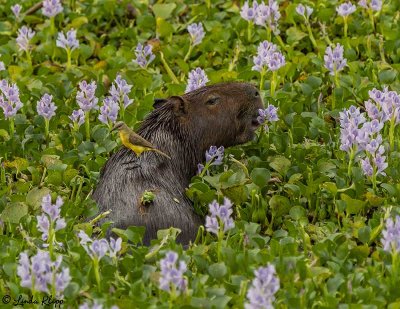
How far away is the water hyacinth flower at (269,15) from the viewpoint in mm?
11141

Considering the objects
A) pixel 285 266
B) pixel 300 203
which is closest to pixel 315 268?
pixel 285 266

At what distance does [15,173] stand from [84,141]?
0.62 meters

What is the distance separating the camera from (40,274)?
703 centimetres

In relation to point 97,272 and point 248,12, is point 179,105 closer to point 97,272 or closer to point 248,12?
point 97,272

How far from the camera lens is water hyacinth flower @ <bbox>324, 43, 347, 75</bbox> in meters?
10.1

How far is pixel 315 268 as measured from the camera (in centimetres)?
762

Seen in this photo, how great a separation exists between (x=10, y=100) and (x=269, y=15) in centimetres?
Result: 269

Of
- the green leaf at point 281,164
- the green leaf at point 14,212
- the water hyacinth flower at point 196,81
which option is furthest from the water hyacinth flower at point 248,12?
the green leaf at point 14,212

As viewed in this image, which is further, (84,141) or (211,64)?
(211,64)

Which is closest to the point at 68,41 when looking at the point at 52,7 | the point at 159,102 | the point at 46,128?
the point at 52,7

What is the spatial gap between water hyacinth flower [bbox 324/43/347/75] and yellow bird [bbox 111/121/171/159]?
2.06 m

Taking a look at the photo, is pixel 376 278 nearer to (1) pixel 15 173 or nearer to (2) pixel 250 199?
(2) pixel 250 199

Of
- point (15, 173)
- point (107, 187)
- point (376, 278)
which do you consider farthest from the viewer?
point (15, 173)

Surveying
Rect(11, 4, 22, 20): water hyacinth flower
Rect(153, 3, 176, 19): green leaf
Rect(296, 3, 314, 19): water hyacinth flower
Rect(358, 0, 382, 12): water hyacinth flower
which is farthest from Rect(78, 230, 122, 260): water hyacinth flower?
Rect(153, 3, 176, 19): green leaf
